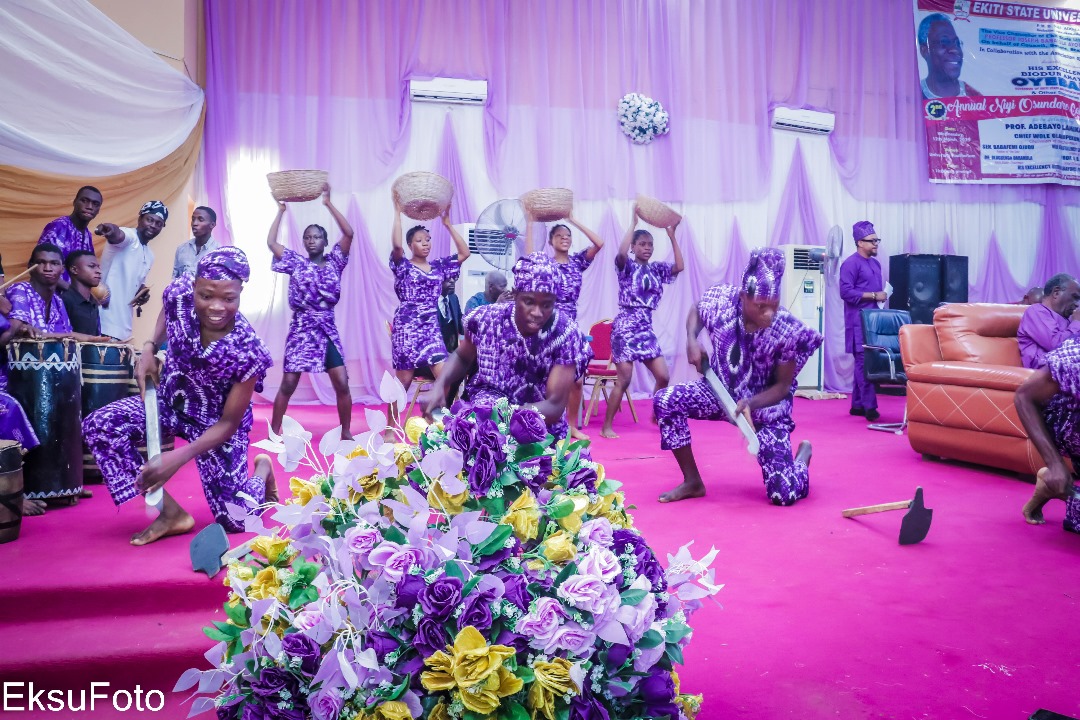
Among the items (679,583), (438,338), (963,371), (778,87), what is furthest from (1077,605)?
(778,87)

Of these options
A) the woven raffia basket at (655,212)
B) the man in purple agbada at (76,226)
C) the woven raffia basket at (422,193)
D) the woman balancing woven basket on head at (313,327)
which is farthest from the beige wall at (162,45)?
the woven raffia basket at (655,212)

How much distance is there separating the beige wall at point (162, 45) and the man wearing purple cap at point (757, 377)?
450cm

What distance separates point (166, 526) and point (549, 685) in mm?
2050

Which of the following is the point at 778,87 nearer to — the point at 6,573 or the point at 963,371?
the point at 963,371

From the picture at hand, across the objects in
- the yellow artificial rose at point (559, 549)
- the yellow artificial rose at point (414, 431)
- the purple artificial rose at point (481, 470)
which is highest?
the yellow artificial rose at point (414, 431)

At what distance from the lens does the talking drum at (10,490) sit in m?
2.78

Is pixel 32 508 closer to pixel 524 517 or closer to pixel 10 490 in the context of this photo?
pixel 10 490

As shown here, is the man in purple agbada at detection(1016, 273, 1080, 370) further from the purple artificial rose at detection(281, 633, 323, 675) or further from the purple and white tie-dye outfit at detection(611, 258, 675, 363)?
the purple artificial rose at detection(281, 633, 323, 675)

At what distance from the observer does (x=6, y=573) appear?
96.2 inches

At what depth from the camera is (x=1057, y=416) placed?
3240 mm

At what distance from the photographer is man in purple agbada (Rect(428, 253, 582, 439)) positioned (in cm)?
314

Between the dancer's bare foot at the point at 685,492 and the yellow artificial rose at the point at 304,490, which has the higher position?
the yellow artificial rose at the point at 304,490

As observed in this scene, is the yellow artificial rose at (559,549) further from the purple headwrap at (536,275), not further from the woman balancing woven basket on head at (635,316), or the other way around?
the woman balancing woven basket on head at (635,316)

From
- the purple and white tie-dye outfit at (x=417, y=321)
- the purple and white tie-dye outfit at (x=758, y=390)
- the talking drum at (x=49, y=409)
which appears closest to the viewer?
the talking drum at (x=49, y=409)
